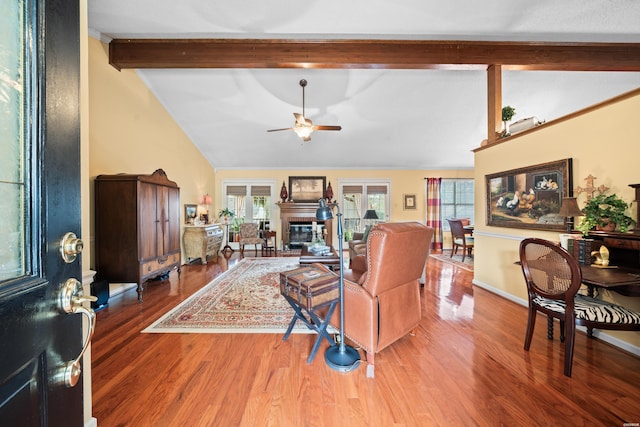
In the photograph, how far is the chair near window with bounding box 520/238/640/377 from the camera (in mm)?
1678

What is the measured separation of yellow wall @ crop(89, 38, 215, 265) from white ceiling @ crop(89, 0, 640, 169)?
27 cm

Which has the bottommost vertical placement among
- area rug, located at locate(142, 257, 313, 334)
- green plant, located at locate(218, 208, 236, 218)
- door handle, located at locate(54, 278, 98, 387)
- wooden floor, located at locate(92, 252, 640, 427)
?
wooden floor, located at locate(92, 252, 640, 427)

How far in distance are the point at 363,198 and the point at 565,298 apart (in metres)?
5.70

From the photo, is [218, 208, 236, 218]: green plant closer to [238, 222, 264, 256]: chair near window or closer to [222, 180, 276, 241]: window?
[222, 180, 276, 241]: window

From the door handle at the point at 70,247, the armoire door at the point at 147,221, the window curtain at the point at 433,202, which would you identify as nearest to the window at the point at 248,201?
the armoire door at the point at 147,221

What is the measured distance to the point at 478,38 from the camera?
10.4 ft

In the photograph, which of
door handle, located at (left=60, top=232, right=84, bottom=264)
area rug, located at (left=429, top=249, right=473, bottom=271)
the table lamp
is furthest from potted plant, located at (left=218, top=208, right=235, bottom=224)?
the table lamp

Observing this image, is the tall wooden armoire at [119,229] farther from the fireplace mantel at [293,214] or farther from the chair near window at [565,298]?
the chair near window at [565,298]

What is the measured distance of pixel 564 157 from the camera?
8.42 feet

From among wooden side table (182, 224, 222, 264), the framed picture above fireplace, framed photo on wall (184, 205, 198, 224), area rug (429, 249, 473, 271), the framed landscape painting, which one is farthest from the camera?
the framed picture above fireplace

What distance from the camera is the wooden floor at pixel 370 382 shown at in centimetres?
143

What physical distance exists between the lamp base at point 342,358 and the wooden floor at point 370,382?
5cm

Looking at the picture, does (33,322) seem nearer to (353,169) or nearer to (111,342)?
(111,342)

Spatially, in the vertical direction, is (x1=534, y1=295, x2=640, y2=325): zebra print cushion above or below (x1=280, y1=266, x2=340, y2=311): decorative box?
below
